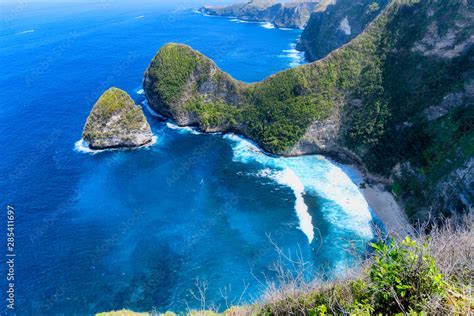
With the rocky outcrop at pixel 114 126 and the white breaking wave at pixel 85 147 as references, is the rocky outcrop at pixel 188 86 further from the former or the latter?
the rocky outcrop at pixel 114 126

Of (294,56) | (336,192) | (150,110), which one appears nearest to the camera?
(336,192)

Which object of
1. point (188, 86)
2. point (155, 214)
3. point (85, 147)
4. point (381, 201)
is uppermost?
point (188, 86)

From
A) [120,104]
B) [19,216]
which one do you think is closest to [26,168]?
[19,216]

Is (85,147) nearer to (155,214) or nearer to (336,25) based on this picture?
(155,214)

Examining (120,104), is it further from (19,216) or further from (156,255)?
(156,255)

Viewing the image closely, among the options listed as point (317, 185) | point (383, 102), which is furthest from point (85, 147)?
point (383, 102)

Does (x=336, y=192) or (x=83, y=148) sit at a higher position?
(x=336, y=192)

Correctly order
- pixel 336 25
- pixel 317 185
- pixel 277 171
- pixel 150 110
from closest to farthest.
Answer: pixel 317 185 → pixel 277 171 → pixel 150 110 → pixel 336 25

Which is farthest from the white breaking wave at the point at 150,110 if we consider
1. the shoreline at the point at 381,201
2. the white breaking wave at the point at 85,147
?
the shoreline at the point at 381,201
